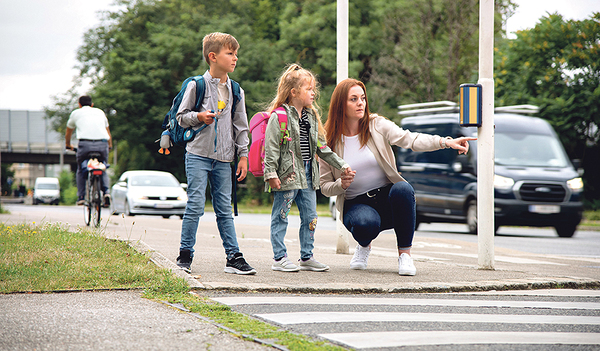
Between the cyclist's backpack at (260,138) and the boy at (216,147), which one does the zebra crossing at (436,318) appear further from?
the cyclist's backpack at (260,138)

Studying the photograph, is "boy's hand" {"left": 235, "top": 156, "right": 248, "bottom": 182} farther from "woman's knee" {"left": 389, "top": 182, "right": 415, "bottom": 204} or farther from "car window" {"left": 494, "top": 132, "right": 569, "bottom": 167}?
"car window" {"left": 494, "top": 132, "right": 569, "bottom": 167}

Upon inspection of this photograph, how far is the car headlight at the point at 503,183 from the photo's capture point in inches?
543

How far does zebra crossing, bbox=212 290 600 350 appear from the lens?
3.60 m

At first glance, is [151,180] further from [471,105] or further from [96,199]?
[471,105]

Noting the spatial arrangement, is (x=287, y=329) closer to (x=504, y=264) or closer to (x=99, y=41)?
(x=504, y=264)

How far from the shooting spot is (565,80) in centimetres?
2262

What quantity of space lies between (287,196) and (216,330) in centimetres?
234

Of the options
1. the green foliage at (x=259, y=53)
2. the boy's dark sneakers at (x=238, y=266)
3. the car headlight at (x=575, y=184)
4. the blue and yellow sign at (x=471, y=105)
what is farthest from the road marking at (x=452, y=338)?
the green foliage at (x=259, y=53)

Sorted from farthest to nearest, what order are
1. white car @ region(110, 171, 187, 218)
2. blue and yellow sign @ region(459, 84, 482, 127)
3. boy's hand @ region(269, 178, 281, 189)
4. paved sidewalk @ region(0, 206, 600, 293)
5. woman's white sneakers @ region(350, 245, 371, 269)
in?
white car @ region(110, 171, 187, 218)
blue and yellow sign @ region(459, 84, 482, 127)
woman's white sneakers @ region(350, 245, 371, 269)
boy's hand @ region(269, 178, 281, 189)
paved sidewalk @ region(0, 206, 600, 293)

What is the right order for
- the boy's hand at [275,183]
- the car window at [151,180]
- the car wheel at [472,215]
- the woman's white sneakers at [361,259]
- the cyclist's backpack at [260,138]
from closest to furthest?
1. the boy's hand at [275,183]
2. the cyclist's backpack at [260,138]
3. the woman's white sneakers at [361,259]
4. the car wheel at [472,215]
5. the car window at [151,180]

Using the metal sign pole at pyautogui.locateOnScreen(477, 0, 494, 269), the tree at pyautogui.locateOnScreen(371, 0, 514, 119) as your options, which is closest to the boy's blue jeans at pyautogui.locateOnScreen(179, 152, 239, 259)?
the metal sign pole at pyautogui.locateOnScreen(477, 0, 494, 269)

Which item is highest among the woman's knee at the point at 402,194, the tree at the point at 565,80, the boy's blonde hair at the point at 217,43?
the tree at the point at 565,80

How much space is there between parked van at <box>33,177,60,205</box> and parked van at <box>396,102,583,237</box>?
46.9 m

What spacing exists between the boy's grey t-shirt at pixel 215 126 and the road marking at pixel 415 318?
193 centimetres
